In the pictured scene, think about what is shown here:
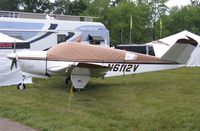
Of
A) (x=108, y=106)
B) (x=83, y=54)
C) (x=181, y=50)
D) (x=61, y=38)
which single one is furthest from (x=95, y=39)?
(x=108, y=106)

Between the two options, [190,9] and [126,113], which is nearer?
[126,113]

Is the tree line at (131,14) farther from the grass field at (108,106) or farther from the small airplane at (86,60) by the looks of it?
the grass field at (108,106)

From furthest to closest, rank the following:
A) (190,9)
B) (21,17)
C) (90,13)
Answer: (190,9)
(90,13)
(21,17)

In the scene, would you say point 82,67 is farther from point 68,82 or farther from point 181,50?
point 181,50

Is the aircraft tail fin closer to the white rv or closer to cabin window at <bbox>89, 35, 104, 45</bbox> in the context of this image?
the white rv

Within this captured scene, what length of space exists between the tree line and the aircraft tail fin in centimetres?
3125

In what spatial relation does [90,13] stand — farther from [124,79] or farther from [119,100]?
[119,100]

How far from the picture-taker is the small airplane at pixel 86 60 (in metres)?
15.0

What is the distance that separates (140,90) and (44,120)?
6627mm

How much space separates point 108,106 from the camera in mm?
11547

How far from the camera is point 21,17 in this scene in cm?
2336

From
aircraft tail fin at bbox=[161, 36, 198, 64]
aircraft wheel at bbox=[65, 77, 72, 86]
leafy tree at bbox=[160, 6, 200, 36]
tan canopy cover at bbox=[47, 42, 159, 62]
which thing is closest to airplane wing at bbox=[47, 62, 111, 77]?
tan canopy cover at bbox=[47, 42, 159, 62]

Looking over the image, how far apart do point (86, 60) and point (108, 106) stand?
4.36 metres

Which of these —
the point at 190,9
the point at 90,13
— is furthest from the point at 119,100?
the point at 190,9
